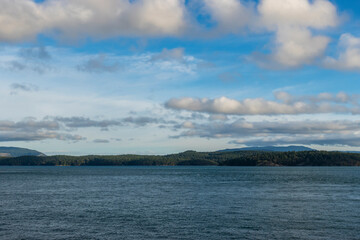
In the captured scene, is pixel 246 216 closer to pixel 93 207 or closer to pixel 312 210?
pixel 312 210

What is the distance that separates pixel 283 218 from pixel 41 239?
3361cm

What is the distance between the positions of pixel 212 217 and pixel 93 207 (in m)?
23.8

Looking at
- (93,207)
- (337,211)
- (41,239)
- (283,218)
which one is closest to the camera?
(41,239)

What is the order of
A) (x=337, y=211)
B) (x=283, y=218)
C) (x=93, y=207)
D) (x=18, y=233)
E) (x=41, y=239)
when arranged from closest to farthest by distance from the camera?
(x=41, y=239)
(x=18, y=233)
(x=283, y=218)
(x=337, y=211)
(x=93, y=207)

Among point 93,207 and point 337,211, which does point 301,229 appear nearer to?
point 337,211

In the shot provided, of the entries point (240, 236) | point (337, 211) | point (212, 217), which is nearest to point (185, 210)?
point (212, 217)

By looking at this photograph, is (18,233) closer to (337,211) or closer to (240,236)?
(240,236)

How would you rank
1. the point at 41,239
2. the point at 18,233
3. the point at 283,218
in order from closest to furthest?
the point at 41,239 → the point at 18,233 → the point at 283,218

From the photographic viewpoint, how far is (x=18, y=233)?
44562mm

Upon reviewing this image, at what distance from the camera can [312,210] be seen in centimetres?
6156

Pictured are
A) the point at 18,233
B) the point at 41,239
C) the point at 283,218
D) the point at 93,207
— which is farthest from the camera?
the point at 93,207

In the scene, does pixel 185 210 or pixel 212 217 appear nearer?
pixel 212 217

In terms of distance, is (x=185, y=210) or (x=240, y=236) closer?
(x=240, y=236)

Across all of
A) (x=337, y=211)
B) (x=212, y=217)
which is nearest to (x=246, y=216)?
(x=212, y=217)
